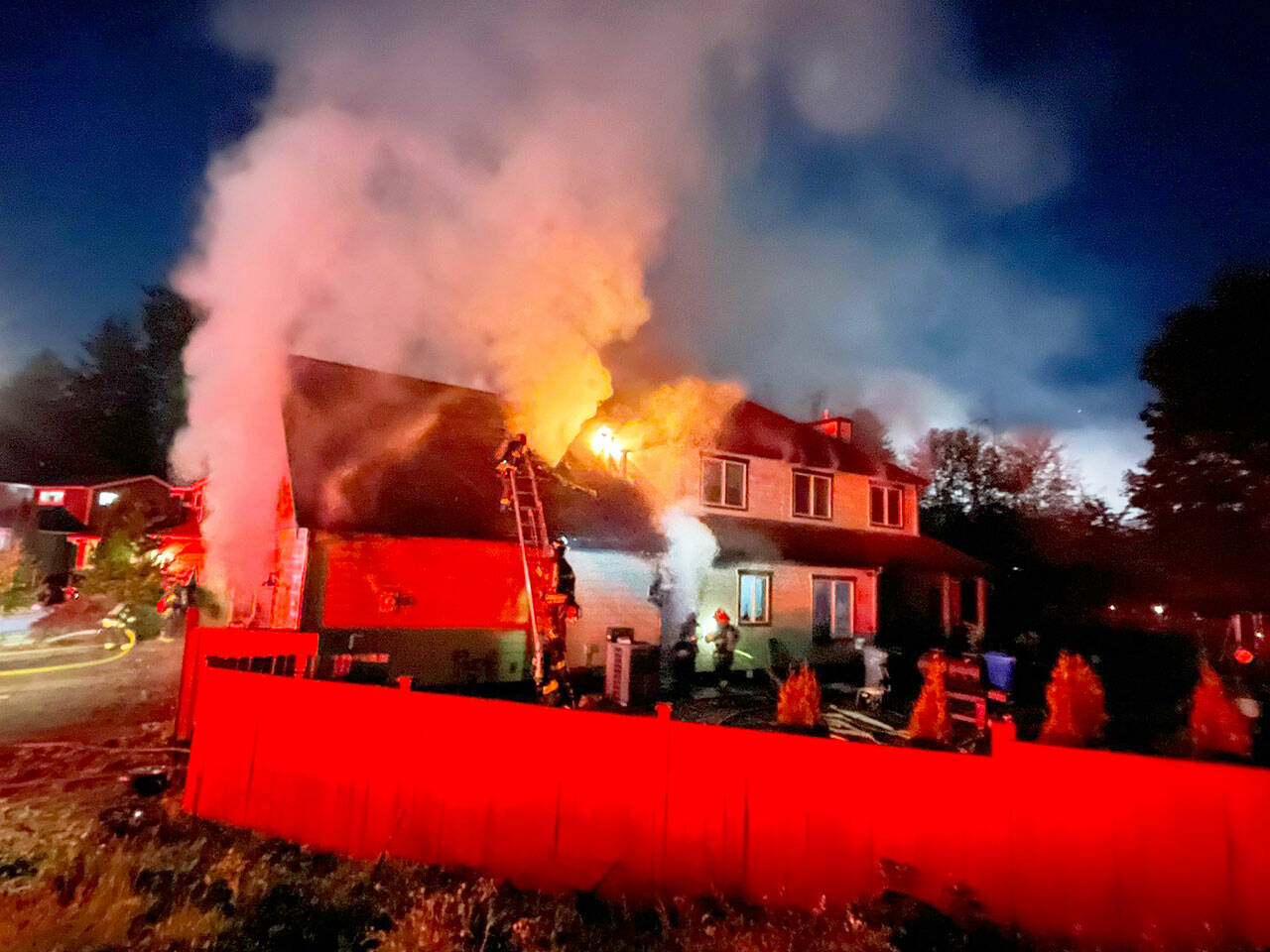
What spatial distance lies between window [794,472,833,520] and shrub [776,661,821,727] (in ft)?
41.9

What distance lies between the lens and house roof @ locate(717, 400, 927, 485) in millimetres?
19500

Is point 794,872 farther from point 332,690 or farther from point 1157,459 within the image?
point 1157,459

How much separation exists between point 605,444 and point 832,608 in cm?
744

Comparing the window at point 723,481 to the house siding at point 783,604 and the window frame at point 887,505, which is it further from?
the window frame at point 887,505

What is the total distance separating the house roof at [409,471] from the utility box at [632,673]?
9.82 feet

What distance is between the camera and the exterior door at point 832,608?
63.1 feet

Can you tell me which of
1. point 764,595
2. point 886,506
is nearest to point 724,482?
point 764,595

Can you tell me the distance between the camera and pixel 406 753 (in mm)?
6133

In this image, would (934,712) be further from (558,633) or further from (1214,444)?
(1214,444)

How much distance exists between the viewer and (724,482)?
19.0m

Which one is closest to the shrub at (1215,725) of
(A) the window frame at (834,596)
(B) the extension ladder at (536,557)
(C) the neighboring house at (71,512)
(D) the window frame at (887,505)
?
(B) the extension ladder at (536,557)

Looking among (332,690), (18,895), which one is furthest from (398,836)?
(18,895)

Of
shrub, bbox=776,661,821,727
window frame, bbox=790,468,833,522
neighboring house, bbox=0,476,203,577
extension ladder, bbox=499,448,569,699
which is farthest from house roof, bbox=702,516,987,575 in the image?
neighboring house, bbox=0,476,203,577

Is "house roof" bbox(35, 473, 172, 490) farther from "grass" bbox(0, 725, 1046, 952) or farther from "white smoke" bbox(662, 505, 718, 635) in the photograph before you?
"grass" bbox(0, 725, 1046, 952)
